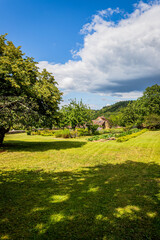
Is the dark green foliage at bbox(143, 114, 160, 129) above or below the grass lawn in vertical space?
above


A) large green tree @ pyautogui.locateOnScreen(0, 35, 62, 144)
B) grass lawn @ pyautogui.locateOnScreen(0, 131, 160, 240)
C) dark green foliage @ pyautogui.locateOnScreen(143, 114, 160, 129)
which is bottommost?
grass lawn @ pyautogui.locateOnScreen(0, 131, 160, 240)

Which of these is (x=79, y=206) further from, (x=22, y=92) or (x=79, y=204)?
(x=22, y=92)

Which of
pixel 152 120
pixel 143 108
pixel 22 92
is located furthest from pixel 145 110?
pixel 22 92

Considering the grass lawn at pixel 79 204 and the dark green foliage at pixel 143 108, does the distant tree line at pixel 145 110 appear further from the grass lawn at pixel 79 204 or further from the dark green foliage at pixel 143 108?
the grass lawn at pixel 79 204

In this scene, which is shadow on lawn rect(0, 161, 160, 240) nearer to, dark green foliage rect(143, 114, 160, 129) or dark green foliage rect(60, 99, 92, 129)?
dark green foliage rect(60, 99, 92, 129)

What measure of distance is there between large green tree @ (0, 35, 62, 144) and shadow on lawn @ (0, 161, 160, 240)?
7.05 meters

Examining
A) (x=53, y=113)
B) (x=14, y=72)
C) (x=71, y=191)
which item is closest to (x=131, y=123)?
(x=53, y=113)

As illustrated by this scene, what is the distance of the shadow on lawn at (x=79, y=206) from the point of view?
13.7 ft

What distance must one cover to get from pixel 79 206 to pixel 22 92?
49.7 ft

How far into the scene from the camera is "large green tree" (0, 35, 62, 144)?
14.2 m

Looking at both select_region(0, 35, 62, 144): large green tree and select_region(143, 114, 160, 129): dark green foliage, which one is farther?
select_region(143, 114, 160, 129): dark green foliage

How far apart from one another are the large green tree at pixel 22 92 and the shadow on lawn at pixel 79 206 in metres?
7.05

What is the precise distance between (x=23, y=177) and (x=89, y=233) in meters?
5.96

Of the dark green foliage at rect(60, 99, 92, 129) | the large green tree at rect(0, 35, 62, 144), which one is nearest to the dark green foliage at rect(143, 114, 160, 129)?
the dark green foliage at rect(60, 99, 92, 129)
